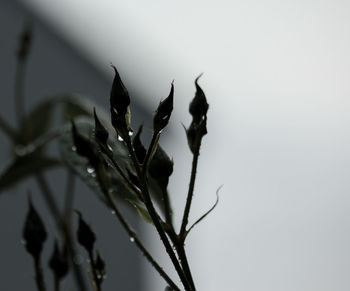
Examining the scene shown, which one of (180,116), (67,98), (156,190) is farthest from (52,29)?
(156,190)

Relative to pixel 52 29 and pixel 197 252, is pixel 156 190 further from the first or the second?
pixel 52 29

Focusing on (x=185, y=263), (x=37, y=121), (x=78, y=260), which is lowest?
(x=185, y=263)

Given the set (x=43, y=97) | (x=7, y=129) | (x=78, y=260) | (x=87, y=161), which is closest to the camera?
(x=87, y=161)

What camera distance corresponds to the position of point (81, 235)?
0.30m

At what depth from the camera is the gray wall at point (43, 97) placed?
95.3 inches

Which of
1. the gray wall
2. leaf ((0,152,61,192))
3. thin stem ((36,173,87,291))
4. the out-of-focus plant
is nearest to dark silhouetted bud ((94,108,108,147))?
the out-of-focus plant

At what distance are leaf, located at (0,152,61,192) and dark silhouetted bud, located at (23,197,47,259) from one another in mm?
270

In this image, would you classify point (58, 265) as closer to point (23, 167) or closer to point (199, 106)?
point (199, 106)

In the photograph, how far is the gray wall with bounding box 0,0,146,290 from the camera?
95.3 inches

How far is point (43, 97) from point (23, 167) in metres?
2.27

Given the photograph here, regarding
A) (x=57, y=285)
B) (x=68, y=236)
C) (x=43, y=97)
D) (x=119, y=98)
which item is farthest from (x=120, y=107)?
(x=43, y=97)

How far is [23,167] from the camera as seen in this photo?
60 cm

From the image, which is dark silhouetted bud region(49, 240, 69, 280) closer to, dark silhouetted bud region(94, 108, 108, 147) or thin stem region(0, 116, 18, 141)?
dark silhouetted bud region(94, 108, 108, 147)

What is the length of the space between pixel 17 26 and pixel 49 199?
2320 mm
